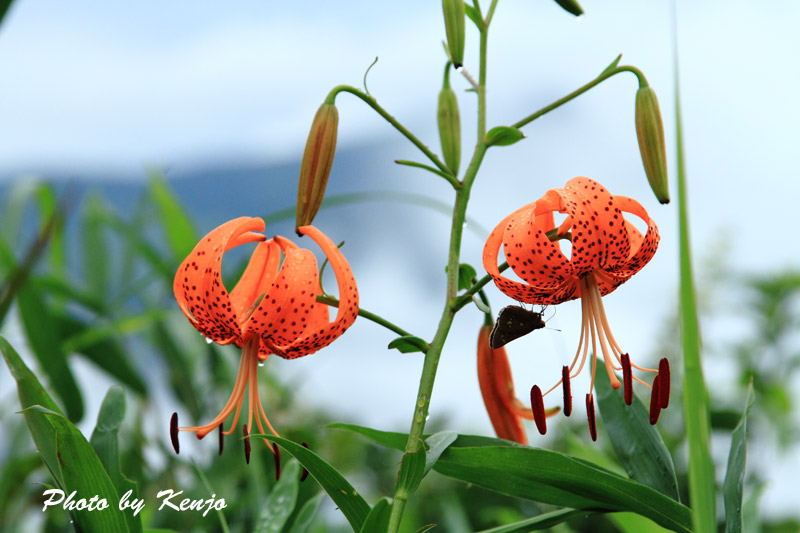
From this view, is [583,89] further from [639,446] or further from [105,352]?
[105,352]

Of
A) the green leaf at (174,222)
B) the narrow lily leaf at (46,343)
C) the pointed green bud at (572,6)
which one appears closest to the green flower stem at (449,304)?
the pointed green bud at (572,6)

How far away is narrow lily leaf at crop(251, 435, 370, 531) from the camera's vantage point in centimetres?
64

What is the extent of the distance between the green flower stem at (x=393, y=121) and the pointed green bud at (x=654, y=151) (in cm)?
20

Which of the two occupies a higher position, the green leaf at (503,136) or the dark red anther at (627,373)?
the green leaf at (503,136)

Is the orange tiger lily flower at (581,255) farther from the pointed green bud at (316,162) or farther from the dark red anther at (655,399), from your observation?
the pointed green bud at (316,162)

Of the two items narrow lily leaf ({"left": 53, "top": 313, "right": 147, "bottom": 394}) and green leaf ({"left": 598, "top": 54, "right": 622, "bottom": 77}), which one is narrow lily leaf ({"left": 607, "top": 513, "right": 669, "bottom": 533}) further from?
narrow lily leaf ({"left": 53, "top": 313, "right": 147, "bottom": 394})

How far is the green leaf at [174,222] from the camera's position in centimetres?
168

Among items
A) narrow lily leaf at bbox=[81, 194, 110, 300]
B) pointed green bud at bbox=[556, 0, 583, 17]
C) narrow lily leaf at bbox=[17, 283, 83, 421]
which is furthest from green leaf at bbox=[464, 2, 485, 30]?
narrow lily leaf at bbox=[81, 194, 110, 300]

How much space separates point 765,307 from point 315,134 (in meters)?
2.39

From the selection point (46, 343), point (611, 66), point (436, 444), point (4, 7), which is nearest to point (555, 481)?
point (436, 444)

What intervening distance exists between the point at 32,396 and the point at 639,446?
59cm

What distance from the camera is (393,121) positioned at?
77cm

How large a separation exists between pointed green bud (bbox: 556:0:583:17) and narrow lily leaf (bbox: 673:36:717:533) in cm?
37

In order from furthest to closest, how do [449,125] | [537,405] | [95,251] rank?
[95,251]
[449,125]
[537,405]
